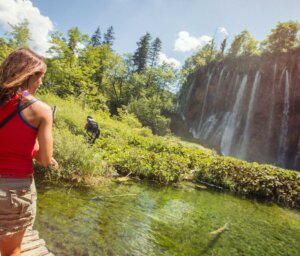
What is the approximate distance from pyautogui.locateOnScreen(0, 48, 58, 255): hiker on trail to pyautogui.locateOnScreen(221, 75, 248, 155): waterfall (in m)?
36.1

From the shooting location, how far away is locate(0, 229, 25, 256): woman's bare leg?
2180mm

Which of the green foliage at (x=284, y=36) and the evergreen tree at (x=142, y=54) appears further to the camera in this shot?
the evergreen tree at (x=142, y=54)

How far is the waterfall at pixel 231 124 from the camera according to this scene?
37.4m

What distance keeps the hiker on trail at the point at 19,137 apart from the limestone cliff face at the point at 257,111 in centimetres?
3212

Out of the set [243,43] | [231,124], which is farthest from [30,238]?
[243,43]

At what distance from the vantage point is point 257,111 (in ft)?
119

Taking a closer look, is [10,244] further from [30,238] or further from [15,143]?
[30,238]

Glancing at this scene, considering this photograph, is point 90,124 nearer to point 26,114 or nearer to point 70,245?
point 70,245

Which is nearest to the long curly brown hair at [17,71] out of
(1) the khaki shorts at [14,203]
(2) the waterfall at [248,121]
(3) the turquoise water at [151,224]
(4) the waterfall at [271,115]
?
(1) the khaki shorts at [14,203]

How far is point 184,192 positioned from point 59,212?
6.15 metres

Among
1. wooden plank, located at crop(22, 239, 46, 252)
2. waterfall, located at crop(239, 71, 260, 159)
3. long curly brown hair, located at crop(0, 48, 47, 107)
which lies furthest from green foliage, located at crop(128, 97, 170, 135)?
long curly brown hair, located at crop(0, 48, 47, 107)

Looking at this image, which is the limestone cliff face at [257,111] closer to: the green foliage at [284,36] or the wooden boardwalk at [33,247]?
the green foliage at [284,36]

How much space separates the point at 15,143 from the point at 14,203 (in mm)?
460

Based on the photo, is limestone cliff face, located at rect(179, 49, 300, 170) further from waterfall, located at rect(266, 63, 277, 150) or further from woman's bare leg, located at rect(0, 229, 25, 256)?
woman's bare leg, located at rect(0, 229, 25, 256)
